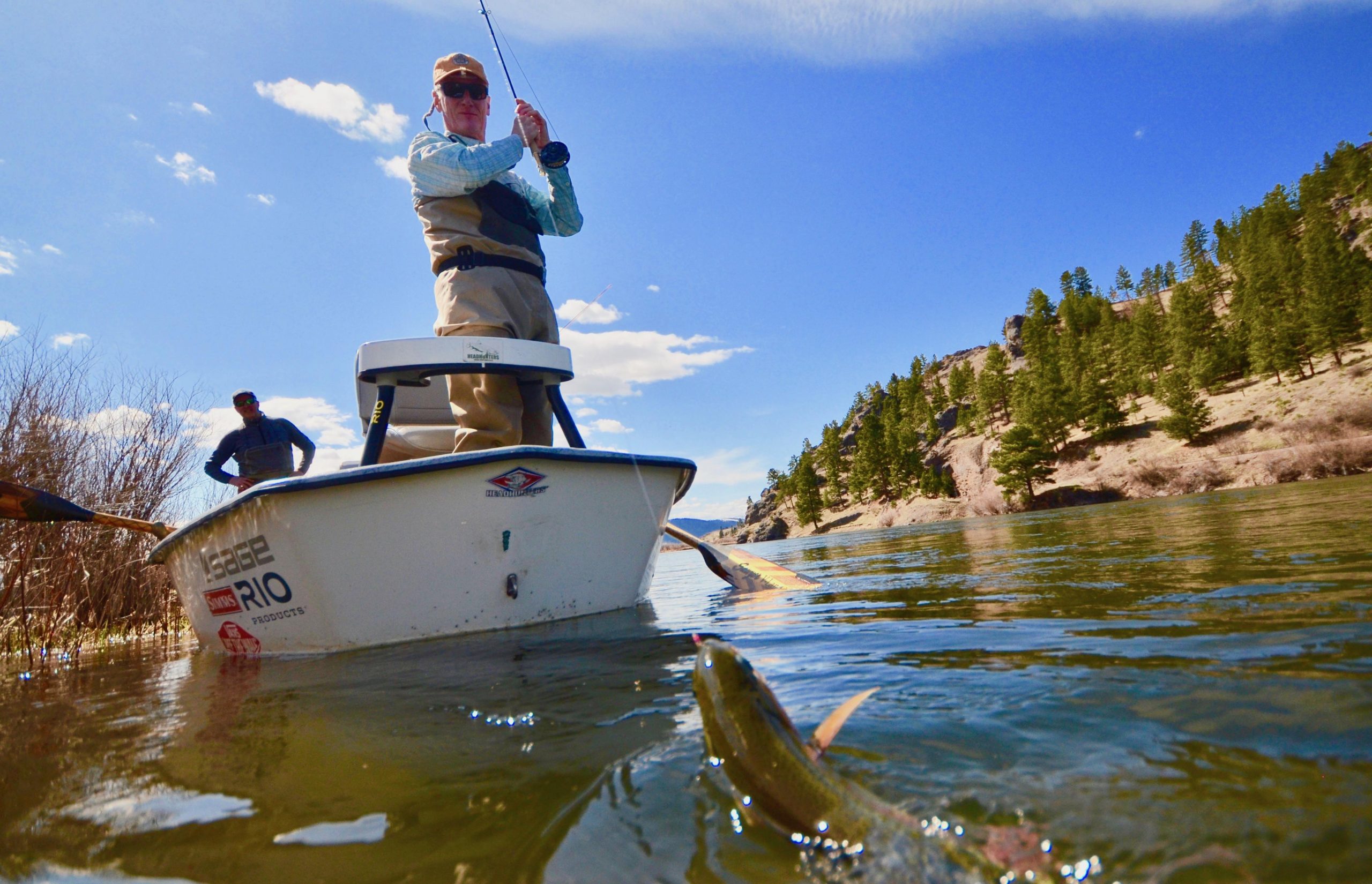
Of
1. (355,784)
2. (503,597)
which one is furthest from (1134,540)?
(355,784)

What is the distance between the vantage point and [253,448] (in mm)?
6766

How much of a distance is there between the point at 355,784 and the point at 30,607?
7621 millimetres

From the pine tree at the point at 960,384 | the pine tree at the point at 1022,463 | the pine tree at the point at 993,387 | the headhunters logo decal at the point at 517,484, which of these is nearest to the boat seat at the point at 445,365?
the headhunters logo decal at the point at 517,484

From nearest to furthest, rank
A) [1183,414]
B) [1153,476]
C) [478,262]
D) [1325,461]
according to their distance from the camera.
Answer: [478,262], [1325,461], [1153,476], [1183,414]

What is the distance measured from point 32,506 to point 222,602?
150 cm

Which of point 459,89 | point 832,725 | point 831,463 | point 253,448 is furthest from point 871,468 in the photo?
point 832,725

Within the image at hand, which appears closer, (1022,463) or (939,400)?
(1022,463)

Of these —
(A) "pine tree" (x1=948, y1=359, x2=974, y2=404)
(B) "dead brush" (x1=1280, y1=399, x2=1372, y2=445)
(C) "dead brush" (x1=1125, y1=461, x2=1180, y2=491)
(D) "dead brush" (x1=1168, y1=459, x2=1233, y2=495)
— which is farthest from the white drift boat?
(A) "pine tree" (x1=948, y1=359, x2=974, y2=404)

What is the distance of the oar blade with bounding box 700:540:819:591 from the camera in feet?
19.4

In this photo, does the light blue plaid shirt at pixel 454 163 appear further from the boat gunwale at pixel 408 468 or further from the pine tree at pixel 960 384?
the pine tree at pixel 960 384

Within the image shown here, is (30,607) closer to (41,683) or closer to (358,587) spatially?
(41,683)

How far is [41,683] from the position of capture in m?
4.62

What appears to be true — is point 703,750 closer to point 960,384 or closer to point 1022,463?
point 1022,463

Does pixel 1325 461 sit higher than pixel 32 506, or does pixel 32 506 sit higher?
pixel 32 506
